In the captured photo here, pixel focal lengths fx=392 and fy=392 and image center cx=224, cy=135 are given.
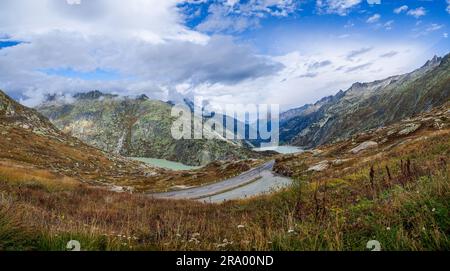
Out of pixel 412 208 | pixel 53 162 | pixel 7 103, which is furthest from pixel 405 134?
pixel 7 103

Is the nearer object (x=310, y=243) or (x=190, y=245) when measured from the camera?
(x=310, y=243)

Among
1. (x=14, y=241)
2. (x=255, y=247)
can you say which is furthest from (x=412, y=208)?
(x=14, y=241)

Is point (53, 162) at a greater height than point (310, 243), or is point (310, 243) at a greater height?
point (53, 162)

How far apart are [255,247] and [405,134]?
75.6 metres
